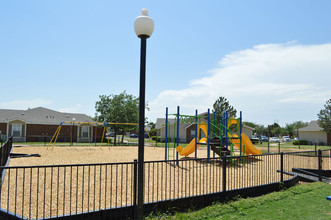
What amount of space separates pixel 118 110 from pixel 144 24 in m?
28.7

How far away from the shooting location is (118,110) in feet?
107

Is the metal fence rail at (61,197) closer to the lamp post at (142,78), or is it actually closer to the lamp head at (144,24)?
the lamp post at (142,78)

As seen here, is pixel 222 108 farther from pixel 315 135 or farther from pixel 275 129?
pixel 275 129

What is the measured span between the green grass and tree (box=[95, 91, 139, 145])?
2644cm

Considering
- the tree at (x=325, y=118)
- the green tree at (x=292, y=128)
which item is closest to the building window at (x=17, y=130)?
the tree at (x=325, y=118)

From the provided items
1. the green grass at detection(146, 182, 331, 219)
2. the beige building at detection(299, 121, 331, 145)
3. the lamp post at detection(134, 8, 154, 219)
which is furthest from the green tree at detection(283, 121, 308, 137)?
the lamp post at detection(134, 8, 154, 219)

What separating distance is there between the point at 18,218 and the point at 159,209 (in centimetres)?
267

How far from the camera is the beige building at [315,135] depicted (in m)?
42.5

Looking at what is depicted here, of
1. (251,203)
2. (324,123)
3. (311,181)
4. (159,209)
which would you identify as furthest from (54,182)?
(324,123)

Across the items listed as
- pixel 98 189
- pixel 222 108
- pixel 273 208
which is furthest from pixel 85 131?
pixel 273 208

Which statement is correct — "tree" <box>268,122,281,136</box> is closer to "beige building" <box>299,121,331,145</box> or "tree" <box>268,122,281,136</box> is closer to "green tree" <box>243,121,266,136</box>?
"green tree" <box>243,121,266,136</box>

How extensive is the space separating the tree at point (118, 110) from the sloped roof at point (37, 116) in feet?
19.3

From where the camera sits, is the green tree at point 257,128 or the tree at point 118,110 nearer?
the tree at point 118,110

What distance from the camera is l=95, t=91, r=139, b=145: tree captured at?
3253 centimetres
